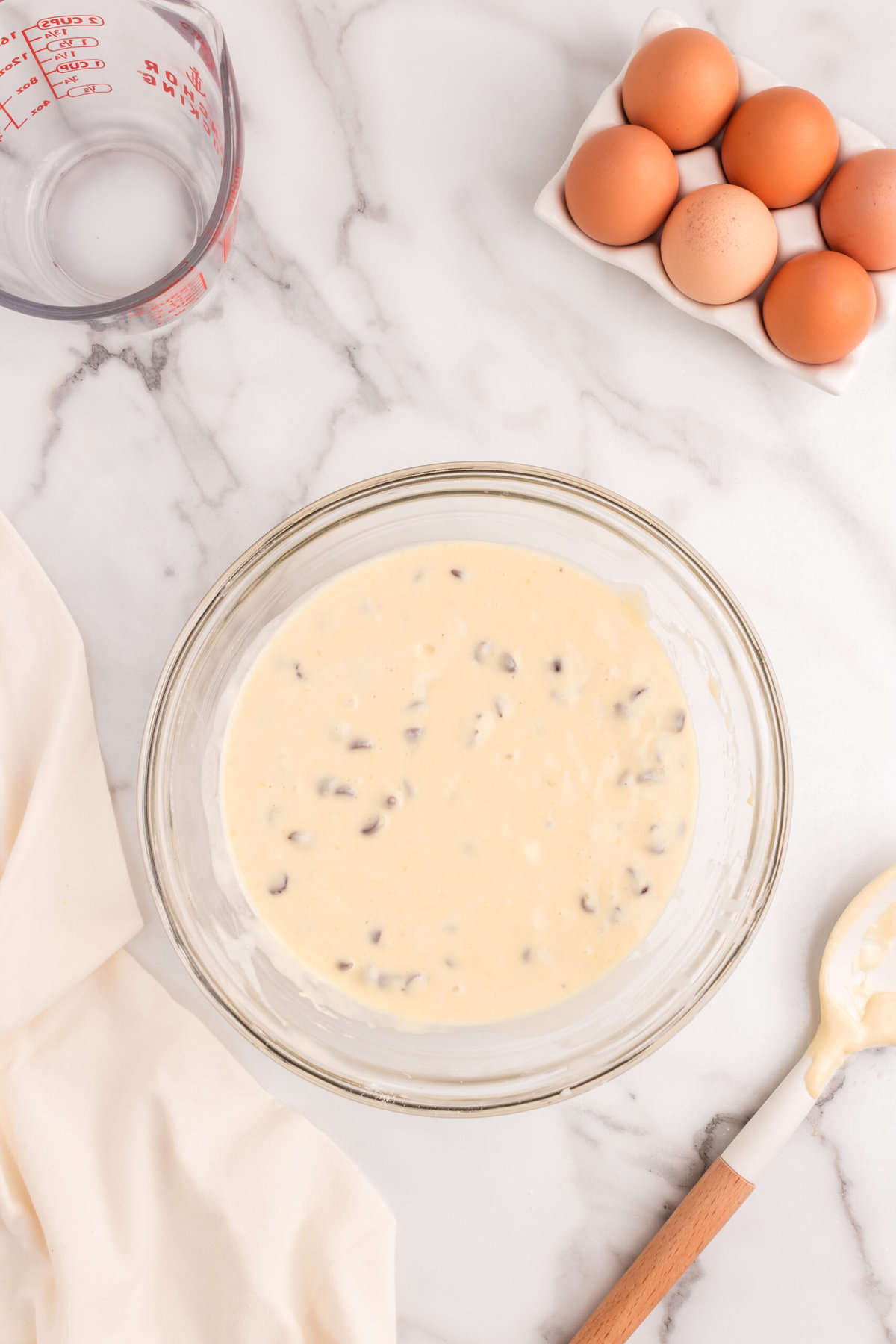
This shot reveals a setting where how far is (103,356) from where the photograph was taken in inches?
52.5

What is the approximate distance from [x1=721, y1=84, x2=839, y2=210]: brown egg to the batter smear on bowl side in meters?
0.53

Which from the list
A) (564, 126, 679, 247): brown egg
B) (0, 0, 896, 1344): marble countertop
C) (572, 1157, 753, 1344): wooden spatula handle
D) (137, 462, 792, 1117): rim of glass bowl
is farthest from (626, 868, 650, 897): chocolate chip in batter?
(564, 126, 679, 247): brown egg

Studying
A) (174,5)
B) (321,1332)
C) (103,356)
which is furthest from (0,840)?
(174,5)

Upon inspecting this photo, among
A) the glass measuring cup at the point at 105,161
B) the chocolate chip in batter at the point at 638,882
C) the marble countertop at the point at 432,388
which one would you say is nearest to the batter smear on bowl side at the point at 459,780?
the chocolate chip in batter at the point at 638,882

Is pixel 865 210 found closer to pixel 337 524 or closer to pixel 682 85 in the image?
pixel 682 85

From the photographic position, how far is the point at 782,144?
3.93ft

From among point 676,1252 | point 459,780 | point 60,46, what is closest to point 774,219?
point 459,780

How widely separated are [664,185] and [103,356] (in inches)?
29.6

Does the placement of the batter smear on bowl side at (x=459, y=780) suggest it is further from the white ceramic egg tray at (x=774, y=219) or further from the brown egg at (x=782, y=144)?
the brown egg at (x=782, y=144)

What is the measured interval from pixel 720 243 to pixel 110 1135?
135cm

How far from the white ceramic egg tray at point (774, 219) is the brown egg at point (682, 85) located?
2 cm

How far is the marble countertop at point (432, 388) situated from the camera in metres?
1.33

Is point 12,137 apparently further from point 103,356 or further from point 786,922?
point 786,922

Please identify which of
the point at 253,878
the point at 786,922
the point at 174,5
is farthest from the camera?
the point at 786,922
